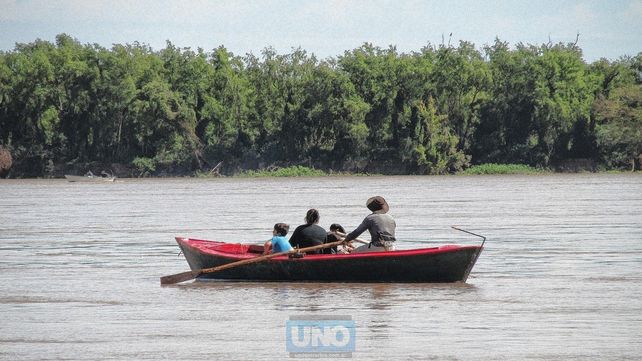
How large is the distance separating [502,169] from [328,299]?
3325 inches

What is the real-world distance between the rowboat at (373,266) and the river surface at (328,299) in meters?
0.21

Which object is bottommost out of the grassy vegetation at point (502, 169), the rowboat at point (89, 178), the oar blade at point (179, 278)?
the rowboat at point (89, 178)

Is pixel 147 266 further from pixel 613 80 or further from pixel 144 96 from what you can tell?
pixel 613 80

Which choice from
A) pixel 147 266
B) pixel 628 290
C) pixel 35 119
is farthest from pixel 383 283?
pixel 35 119

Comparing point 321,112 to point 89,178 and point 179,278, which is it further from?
point 179,278

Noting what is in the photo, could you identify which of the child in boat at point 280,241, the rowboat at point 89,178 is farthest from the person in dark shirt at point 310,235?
the rowboat at point 89,178

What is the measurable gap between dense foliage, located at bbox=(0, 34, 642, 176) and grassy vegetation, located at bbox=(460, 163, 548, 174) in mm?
661

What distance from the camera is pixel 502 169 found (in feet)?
341

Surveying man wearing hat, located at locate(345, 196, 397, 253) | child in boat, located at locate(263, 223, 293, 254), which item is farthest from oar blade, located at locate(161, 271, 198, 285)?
man wearing hat, located at locate(345, 196, 397, 253)

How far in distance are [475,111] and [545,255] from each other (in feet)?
256

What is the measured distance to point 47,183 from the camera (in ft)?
324

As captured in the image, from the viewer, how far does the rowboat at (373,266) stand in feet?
71.7

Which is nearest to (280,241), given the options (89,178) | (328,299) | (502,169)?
(328,299)

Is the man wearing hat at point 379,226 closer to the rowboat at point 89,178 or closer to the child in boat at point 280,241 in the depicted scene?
the child in boat at point 280,241
